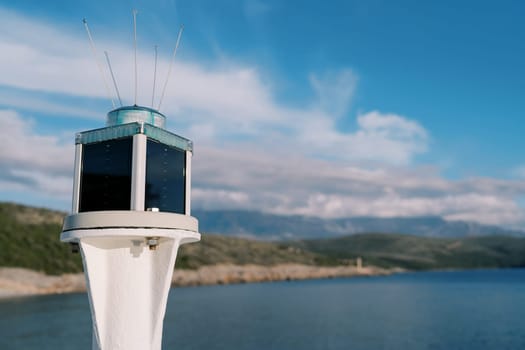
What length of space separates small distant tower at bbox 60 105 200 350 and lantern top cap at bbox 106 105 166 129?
0.03m

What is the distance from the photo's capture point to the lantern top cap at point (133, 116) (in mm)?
16234

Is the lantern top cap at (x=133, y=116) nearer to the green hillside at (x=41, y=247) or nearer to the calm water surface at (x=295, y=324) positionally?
the calm water surface at (x=295, y=324)

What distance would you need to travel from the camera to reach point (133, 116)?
16266 mm

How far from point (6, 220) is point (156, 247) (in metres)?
128

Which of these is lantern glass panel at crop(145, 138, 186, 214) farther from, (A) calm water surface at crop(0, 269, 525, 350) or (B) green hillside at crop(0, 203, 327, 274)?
(B) green hillside at crop(0, 203, 327, 274)

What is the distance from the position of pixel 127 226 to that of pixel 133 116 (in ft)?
11.8

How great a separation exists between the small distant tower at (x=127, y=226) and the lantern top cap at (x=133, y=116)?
0.03 m

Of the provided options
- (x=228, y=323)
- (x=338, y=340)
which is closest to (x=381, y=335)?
(x=338, y=340)

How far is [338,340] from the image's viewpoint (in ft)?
176

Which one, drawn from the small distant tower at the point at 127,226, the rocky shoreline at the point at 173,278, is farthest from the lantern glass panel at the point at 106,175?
the rocky shoreline at the point at 173,278

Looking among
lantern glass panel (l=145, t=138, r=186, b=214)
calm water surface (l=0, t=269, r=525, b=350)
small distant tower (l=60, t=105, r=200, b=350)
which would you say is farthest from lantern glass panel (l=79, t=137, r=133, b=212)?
calm water surface (l=0, t=269, r=525, b=350)

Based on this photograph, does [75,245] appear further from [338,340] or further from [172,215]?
[338,340]

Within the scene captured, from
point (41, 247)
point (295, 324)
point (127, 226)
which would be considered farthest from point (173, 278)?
point (127, 226)

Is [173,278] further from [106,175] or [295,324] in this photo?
[106,175]
